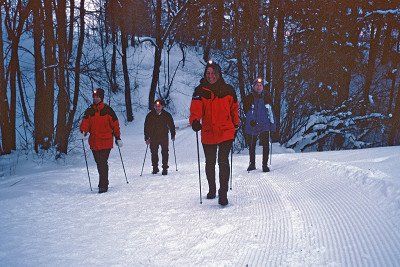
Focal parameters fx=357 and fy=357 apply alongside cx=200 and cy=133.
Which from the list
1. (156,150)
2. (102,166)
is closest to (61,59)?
(156,150)

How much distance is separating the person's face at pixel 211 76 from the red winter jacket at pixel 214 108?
0.16 feet

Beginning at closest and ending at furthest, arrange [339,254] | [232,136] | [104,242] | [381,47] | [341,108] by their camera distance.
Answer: [339,254], [104,242], [232,136], [341,108], [381,47]

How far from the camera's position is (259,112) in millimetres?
8852

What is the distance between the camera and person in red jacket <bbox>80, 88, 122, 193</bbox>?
753 centimetres

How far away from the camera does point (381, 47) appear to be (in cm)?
2236

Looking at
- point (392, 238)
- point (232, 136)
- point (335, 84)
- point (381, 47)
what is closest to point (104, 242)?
point (232, 136)

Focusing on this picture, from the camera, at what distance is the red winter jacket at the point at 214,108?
555 cm

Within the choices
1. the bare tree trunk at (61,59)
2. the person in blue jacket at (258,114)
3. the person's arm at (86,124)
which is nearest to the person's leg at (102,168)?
the person's arm at (86,124)

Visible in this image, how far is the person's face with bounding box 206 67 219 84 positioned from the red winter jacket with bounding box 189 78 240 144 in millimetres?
49

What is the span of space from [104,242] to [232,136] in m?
2.63

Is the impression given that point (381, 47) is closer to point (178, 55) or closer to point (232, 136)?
point (232, 136)

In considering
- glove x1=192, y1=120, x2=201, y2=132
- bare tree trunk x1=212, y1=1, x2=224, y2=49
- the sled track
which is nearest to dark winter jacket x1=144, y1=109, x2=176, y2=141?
the sled track

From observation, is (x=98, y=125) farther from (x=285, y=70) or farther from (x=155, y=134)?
(x=285, y=70)

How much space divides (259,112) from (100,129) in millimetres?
3831
